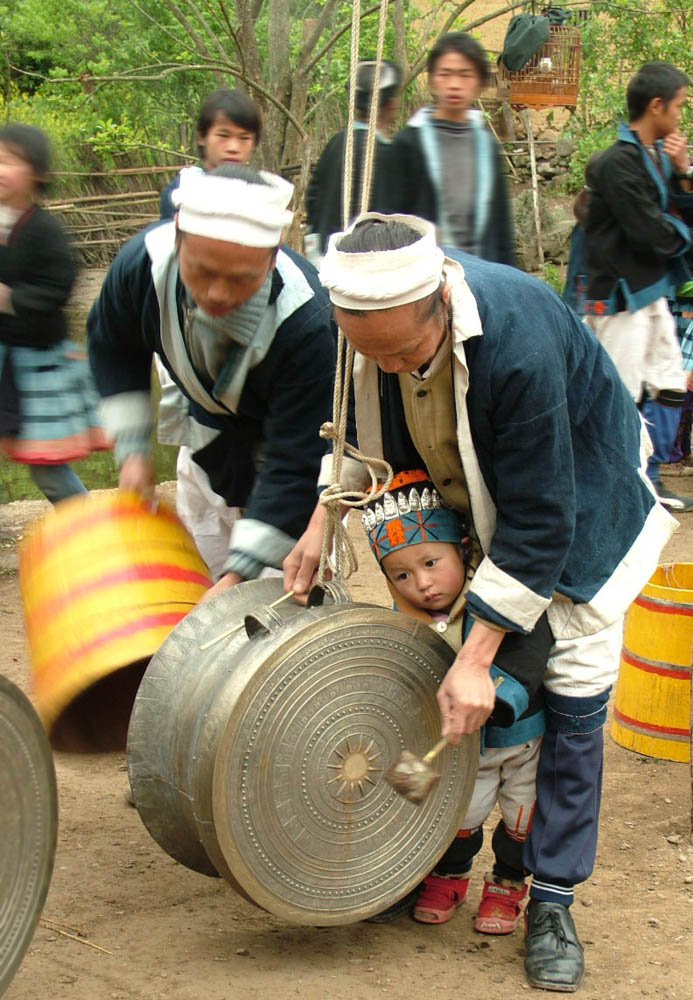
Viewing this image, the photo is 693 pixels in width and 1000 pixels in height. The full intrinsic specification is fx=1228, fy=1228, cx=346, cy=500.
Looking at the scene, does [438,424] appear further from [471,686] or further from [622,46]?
[622,46]

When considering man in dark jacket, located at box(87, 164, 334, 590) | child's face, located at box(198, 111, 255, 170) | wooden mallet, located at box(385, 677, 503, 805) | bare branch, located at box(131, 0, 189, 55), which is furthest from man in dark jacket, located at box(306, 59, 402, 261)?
bare branch, located at box(131, 0, 189, 55)

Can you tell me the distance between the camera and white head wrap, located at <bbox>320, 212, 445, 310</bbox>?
212 centimetres

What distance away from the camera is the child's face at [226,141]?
4.40 m

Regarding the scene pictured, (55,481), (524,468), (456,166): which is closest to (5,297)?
(55,481)

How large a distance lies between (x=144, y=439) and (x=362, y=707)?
111 centimetres

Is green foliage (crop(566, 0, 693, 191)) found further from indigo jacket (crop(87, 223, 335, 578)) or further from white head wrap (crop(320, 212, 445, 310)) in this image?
white head wrap (crop(320, 212, 445, 310))

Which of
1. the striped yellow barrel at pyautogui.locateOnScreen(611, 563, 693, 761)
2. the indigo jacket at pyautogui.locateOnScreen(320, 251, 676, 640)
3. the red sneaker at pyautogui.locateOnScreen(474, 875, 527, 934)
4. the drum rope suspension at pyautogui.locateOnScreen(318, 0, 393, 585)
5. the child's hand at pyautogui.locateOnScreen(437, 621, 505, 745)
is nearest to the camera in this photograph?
the indigo jacket at pyautogui.locateOnScreen(320, 251, 676, 640)

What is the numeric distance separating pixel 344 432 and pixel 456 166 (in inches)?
88.9

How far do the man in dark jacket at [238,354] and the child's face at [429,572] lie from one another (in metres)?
0.43

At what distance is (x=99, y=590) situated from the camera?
9.41ft

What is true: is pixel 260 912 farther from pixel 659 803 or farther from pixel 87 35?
pixel 87 35

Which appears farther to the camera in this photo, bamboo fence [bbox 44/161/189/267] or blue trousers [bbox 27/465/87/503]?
bamboo fence [bbox 44/161/189/267]

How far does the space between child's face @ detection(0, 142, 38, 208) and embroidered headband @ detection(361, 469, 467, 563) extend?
7.87 ft

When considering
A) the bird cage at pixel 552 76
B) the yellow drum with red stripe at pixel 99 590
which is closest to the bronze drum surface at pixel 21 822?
the yellow drum with red stripe at pixel 99 590
